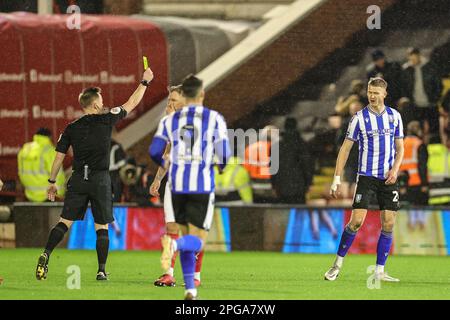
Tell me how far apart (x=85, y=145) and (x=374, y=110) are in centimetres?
294

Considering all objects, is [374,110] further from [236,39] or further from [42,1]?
[42,1]

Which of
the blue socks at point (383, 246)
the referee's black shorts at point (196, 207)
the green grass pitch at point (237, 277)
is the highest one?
the referee's black shorts at point (196, 207)

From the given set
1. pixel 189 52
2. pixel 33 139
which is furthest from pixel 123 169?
pixel 189 52

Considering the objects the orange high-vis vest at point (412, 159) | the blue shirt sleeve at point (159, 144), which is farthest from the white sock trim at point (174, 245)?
the orange high-vis vest at point (412, 159)

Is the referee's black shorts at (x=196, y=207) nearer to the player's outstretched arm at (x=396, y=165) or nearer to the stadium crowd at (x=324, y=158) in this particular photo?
the player's outstretched arm at (x=396, y=165)

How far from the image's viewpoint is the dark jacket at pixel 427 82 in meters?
23.7

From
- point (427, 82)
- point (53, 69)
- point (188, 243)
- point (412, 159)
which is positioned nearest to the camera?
point (188, 243)

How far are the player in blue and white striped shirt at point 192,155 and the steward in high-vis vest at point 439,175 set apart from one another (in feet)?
31.8

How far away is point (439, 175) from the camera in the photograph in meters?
22.1

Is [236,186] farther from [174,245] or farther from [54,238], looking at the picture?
[174,245]

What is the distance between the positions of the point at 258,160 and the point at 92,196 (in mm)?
7767

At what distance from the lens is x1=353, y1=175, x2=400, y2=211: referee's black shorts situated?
15.4 m

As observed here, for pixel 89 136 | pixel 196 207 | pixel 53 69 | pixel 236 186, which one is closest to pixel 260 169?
pixel 236 186

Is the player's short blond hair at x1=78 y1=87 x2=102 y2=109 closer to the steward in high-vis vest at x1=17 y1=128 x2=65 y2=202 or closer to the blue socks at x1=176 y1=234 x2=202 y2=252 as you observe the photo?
the blue socks at x1=176 y1=234 x2=202 y2=252
